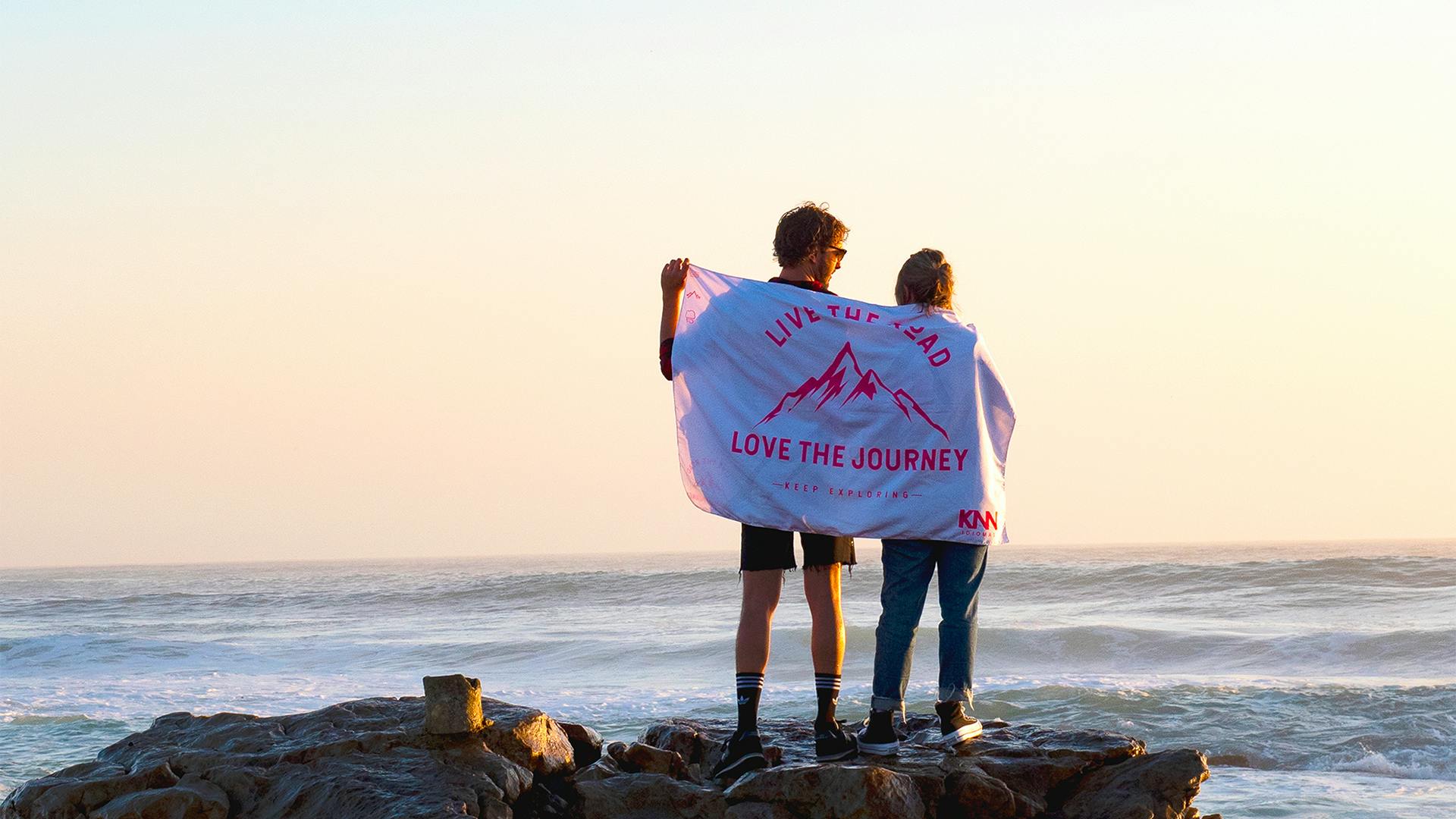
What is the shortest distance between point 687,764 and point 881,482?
4.63 ft

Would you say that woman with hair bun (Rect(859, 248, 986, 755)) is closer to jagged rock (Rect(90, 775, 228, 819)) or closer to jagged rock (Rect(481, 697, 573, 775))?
jagged rock (Rect(481, 697, 573, 775))

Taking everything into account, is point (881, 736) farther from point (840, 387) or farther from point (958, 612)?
point (840, 387)

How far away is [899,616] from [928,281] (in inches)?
52.1

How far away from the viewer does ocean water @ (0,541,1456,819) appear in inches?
361

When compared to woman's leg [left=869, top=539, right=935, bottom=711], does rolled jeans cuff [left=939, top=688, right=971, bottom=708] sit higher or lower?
lower

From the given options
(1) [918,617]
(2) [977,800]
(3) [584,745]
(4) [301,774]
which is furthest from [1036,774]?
(4) [301,774]

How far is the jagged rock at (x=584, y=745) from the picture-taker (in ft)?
16.7

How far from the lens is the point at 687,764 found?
A: 5.00 meters

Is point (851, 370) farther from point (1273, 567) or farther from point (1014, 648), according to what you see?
point (1273, 567)

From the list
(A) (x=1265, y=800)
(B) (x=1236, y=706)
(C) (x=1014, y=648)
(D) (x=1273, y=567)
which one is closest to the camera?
(A) (x=1265, y=800)

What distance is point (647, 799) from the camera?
4.51 m

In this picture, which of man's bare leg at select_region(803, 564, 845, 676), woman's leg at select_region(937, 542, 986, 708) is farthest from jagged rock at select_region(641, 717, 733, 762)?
woman's leg at select_region(937, 542, 986, 708)

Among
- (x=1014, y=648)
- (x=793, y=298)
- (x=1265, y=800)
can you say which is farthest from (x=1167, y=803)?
(x=1014, y=648)

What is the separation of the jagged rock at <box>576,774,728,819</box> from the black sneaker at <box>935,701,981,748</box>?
38.9 inches
